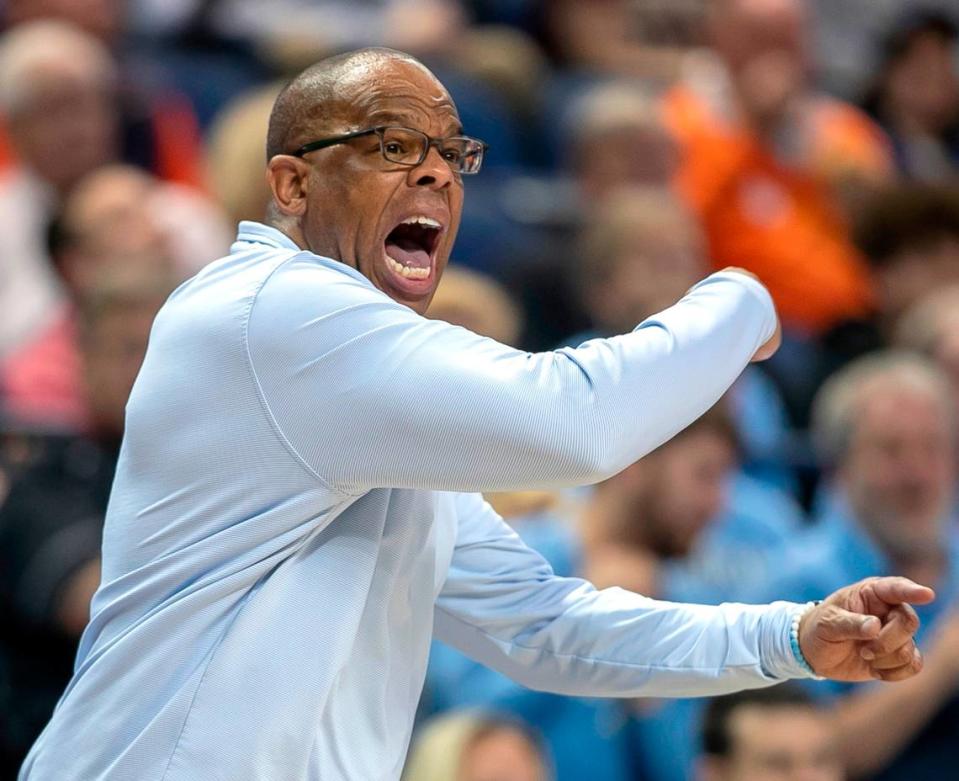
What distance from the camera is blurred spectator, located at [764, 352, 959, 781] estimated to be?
165 inches

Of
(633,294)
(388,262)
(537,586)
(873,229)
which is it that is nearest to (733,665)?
(537,586)

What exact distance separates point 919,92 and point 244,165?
3.55 meters

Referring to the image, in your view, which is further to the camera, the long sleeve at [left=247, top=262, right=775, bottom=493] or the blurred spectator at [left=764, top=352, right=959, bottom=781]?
the blurred spectator at [left=764, top=352, right=959, bottom=781]

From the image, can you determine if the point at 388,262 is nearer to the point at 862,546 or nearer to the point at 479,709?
the point at 479,709

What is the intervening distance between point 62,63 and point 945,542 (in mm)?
2883

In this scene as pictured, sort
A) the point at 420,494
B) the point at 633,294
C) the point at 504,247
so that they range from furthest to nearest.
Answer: the point at 504,247
the point at 633,294
the point at 420,494

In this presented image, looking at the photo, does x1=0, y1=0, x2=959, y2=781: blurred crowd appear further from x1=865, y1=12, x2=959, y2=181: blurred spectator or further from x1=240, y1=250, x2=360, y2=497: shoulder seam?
x1=240, y1=250, x2=360, y2=497: shoulder seam

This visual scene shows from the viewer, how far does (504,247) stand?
5.79 meters

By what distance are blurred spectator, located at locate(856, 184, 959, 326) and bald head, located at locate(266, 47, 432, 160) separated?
12.8 feet

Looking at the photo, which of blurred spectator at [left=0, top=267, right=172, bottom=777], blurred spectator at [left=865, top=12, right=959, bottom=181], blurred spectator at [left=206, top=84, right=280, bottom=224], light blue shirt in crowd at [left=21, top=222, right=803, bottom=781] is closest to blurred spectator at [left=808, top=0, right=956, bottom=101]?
blurred spectator at [left=865, top=12, right=959, bottom=181]

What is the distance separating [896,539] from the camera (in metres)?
4.48

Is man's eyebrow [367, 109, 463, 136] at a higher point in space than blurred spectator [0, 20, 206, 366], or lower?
higher

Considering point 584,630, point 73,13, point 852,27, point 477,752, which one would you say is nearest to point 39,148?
point 73,13

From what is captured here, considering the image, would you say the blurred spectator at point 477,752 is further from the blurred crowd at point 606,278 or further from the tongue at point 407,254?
the tongue at point 407,254
